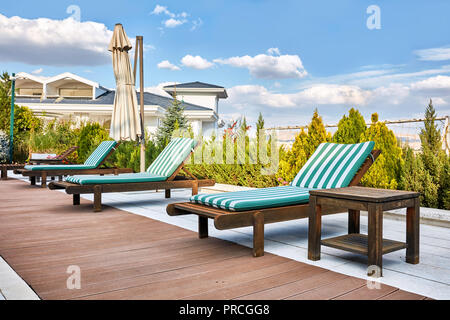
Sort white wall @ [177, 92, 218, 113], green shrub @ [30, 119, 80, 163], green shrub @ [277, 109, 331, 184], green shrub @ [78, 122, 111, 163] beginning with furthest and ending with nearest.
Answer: white wall @ [177, 92, 218, 113] → green shrub @ [30, 119, 80, 163] → green shrub @ [78, 122, 111, 163] → green shrub @ [277, 109, 331, 184]

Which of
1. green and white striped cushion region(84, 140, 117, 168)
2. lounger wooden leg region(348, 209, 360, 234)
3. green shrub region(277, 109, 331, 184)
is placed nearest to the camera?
lounger wooden leg region(348, 209, 360, 234)

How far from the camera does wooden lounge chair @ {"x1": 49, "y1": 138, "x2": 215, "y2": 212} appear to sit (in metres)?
5.56

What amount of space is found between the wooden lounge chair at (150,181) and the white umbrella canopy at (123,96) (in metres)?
1.53

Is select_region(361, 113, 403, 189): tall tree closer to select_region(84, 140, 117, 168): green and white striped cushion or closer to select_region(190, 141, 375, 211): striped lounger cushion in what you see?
select_region(190, 141, 375, 211): striped lounger cushion

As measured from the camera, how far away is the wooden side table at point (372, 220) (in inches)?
108

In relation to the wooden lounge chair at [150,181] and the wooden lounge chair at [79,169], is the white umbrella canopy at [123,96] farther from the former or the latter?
the wooden lounge chair at [150,181]

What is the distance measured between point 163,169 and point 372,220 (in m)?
4.10

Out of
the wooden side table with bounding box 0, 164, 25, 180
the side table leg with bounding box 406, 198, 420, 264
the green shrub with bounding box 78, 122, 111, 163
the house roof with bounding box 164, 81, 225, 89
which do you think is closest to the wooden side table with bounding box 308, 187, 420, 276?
the side table leg with bounding box 406, 198, 420, 264

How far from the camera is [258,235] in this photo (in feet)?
10.7

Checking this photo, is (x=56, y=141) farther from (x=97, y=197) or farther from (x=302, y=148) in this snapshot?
(x=302, y=148)

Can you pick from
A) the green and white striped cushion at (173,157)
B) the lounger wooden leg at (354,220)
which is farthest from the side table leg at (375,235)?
the green and white striped cushion at (173,157)

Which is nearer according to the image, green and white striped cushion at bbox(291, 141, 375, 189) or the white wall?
green and white striped cushion at bbox(291, 141, 375, 189)

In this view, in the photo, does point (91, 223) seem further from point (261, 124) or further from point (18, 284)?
point (261, 124)

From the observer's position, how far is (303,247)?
3.60 metres
